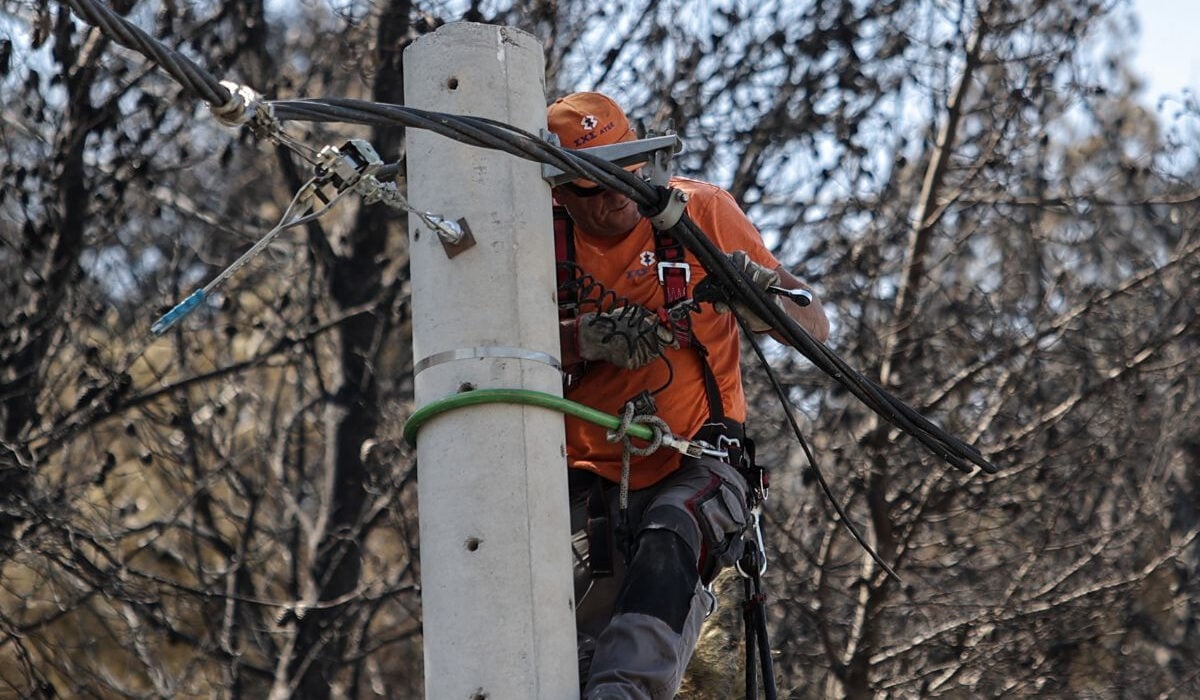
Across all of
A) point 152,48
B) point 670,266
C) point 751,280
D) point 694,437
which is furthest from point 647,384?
point 152,48

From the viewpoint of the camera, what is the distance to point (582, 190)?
4465mm

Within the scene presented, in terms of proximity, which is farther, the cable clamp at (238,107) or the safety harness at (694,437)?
the safety harness at (694,437)

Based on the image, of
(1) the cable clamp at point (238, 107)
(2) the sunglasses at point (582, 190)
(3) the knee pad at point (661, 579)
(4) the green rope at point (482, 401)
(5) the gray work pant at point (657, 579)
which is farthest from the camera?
(2) the sunglasses at point (582, 190)

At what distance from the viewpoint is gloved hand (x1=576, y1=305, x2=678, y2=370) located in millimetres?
4340

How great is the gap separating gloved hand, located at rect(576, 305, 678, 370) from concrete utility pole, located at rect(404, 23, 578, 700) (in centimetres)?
70

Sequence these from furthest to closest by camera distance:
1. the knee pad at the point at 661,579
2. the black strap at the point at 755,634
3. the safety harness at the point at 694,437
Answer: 1. the safety harness at the point at 694,437
2. the black strap at the point at 755,634
3. the knee pad at the point at 661,579

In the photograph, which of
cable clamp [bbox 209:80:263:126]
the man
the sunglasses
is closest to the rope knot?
→ the man

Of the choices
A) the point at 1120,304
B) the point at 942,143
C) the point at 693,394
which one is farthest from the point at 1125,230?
the point at 693,394

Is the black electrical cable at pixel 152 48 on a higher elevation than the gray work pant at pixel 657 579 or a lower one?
higher

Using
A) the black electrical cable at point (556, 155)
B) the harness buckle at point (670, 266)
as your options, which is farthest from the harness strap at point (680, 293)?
the black electrical cable at point (556, 155)

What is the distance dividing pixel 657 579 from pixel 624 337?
2.10 ft

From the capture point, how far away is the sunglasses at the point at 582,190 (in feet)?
14.6

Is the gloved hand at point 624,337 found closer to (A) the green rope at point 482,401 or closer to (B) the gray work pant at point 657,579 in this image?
(B) the gray work pant at point 657,579

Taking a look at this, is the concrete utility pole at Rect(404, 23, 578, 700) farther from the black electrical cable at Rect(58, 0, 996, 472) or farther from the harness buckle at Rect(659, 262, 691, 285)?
the harness buckle at Rect(659, 262, 691, 285)
